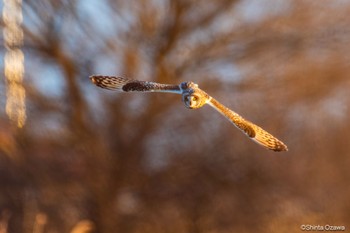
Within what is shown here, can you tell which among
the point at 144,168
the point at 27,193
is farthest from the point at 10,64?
the point at 144,168

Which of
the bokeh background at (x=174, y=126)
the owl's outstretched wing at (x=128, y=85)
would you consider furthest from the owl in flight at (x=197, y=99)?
the bokeh background at (x=174, y=126)

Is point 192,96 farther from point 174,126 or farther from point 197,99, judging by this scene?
point 174,126

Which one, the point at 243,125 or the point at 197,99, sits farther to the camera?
the point at 243,125

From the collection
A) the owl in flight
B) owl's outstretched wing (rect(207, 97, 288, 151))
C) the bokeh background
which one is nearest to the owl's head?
the owl in flight

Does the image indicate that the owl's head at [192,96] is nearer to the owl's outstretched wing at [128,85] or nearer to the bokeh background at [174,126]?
the owl's outstretched wing at [128,85]

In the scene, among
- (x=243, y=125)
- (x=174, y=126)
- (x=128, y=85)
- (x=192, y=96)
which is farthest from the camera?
(x=174, y=126)

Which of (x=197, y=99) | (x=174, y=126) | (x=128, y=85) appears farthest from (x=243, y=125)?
(x=174, y=126)
